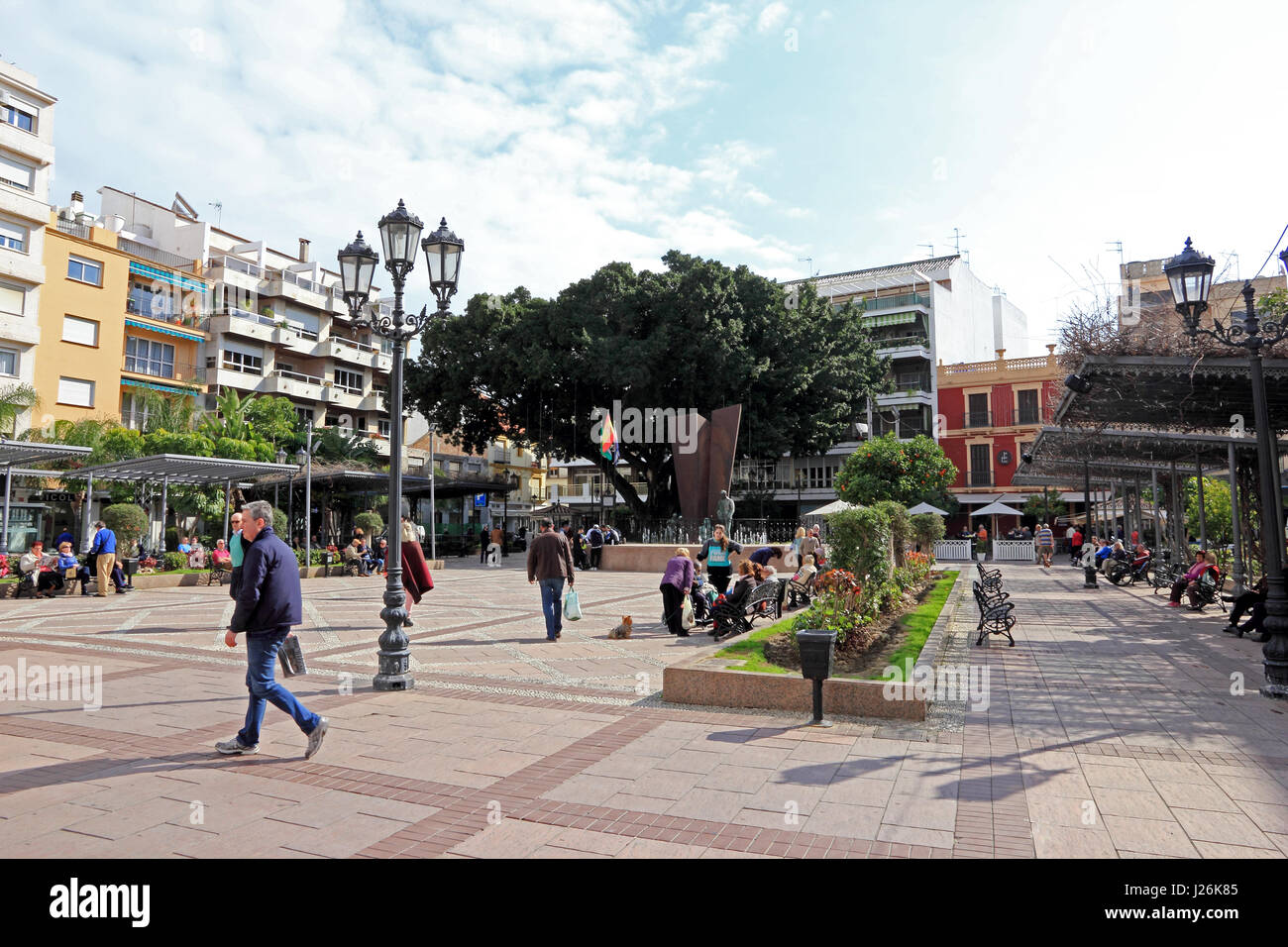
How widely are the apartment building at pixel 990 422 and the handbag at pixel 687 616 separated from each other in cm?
3726

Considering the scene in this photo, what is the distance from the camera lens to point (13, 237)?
30.0 m

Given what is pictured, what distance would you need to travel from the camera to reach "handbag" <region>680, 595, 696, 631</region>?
37.0 ft

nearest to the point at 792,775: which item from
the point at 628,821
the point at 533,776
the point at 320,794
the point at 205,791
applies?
the point at 628,821

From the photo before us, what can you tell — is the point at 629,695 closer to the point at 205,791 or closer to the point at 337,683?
the point at 337,683

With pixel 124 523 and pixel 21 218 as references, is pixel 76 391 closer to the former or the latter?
pixel 21 218

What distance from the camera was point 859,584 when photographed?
411 inches

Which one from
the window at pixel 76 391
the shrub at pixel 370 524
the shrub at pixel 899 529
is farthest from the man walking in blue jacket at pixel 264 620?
the window at pixel 76 391

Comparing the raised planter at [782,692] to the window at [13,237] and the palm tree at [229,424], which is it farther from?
the window at [13,237]

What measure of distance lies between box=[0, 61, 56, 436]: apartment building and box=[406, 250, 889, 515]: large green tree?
45.9 ft

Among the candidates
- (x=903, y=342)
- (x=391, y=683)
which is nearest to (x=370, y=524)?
(x=391, y=683)

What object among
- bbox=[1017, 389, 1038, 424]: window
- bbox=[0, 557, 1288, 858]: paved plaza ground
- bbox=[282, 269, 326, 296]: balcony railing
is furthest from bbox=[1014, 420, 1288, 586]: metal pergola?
bbox=[282, 269, 326, 296]: balcony railing

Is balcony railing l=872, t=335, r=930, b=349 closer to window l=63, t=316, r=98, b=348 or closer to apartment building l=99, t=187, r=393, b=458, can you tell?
apartment building l=99, t=187, r=393, b=458

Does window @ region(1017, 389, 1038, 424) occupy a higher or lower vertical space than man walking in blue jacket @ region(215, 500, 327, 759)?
higher

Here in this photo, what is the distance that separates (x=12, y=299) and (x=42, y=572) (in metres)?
19.3
